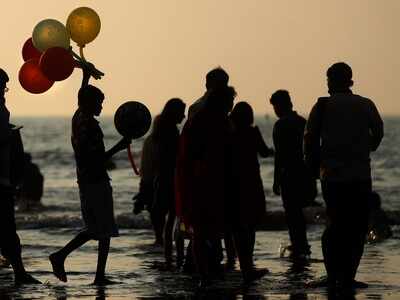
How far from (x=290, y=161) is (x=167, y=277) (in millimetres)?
2138

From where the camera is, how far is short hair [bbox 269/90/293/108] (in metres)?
14.4

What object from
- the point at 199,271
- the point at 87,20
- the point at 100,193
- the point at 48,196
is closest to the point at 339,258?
the point at 199,271

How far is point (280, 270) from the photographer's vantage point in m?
13.8

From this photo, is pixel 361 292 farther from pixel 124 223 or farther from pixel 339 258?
pixel 124 223

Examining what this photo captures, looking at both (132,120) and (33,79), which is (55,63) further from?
(132,120)

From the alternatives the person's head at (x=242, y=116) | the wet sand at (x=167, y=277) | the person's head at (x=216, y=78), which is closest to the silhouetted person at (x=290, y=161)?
the wet sand at (x=167, y=277)

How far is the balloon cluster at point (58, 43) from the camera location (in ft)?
40.4

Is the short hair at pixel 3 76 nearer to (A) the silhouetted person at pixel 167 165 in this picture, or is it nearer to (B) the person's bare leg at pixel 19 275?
(B) the person's bare leg at pixel 19 275

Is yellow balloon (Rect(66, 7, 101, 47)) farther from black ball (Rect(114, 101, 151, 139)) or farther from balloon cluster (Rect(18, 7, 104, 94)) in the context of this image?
black ball (Rect(114, 101, 151, 139))

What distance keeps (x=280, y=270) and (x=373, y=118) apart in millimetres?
2604

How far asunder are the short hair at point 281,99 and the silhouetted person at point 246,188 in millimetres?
714

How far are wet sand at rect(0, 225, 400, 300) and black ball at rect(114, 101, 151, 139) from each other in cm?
136

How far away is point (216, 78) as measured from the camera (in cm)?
1215

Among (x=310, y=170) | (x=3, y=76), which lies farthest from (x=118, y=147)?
(x=310, y=170)
